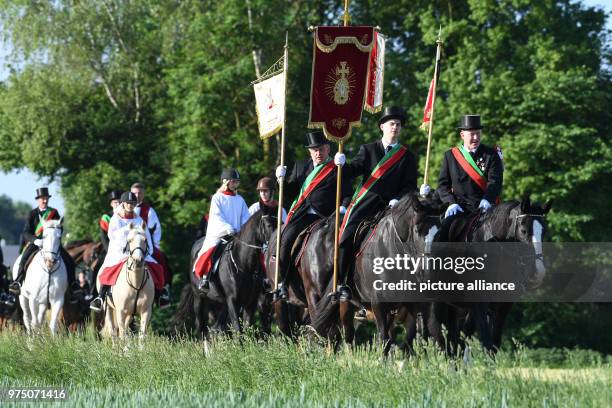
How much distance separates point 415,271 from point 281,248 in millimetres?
2748

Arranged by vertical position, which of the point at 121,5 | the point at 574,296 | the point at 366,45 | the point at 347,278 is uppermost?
the point at 121,5

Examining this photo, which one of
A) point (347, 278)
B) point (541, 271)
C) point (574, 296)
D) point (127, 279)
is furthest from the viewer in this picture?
point (574, 296)

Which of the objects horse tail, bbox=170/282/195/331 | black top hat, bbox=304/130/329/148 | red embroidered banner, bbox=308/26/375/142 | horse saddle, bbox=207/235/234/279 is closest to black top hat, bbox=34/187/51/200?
horse tail, bbox=170/282/195/331

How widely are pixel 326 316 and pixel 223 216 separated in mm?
5051

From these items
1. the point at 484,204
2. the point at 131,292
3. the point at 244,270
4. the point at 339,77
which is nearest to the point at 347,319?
the point at 484,204

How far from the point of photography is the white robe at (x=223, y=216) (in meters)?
18.5

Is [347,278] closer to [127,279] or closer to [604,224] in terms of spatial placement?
[127,279]

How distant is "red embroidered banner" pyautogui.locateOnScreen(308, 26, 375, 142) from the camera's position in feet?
48.2

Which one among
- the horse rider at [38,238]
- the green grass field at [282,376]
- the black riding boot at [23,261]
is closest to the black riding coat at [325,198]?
the green grass field at [282,376]

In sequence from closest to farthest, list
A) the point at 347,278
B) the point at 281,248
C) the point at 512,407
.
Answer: the point at 512,407 → the point at 347,278 → the point at 281,248

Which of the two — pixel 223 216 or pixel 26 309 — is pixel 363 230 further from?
pixel 26 309

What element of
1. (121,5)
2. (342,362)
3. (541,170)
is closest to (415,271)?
(342,362)

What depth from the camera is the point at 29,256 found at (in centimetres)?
2052

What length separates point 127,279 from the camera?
1692cm
